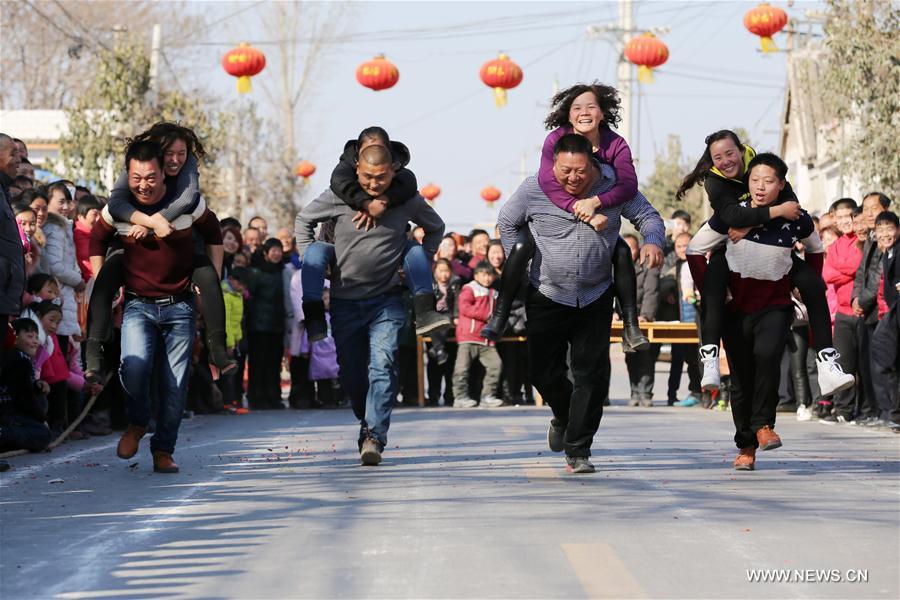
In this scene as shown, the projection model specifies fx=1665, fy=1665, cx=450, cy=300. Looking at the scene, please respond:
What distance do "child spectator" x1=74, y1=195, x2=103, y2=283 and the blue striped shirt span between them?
699cm

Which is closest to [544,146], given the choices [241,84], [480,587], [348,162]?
[348,162]

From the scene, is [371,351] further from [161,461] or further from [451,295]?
[451,295]

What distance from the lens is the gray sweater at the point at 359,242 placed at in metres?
11.9

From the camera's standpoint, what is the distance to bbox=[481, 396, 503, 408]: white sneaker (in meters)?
22.6

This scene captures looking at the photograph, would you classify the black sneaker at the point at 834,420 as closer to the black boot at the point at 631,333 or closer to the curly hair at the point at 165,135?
the black boot at the point at 631,333

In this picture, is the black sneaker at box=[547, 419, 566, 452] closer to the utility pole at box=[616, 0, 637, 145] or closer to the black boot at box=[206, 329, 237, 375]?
the black boot at box=[206, 329, 237, 375]

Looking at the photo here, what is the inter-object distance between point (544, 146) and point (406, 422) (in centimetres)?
729

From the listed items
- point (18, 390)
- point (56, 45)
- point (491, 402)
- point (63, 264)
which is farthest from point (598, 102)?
point (56, 45)

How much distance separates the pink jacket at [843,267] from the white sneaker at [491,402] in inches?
214

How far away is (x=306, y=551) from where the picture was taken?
778 cm

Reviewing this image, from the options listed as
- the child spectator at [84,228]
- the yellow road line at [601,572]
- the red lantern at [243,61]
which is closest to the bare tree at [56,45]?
the red lantern at [243,61]

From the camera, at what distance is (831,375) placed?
11469mm

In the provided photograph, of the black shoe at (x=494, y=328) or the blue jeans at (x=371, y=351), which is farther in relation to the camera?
the blue jeans at (x=371, y=351)

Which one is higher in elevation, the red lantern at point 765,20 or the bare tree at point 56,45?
the bare tree at point 56,45
